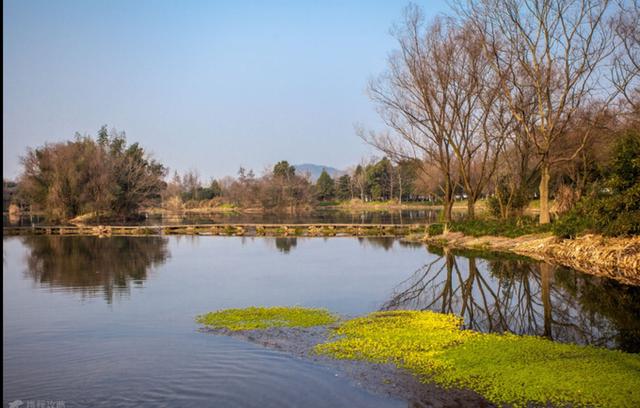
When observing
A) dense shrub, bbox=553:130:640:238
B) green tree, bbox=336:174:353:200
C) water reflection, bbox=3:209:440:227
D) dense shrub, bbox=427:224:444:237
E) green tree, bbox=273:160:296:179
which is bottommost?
dense shrub, bbox=427:224:444:237

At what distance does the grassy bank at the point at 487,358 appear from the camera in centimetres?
745

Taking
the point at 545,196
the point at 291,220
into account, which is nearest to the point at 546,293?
the point at 545,196

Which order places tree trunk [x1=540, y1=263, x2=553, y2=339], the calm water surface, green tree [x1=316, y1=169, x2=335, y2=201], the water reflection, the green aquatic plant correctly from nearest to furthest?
the calm water surface, tree trunk [x1=540, y1=263, x2=553, y2=339], the green aquatic plant, the water reflection, green tree [x1=316, y1=169, x2=335, y2=201]

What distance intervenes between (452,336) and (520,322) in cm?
232

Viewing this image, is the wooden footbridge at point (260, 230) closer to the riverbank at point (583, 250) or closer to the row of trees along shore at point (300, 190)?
the riverbank at point (583, 250)

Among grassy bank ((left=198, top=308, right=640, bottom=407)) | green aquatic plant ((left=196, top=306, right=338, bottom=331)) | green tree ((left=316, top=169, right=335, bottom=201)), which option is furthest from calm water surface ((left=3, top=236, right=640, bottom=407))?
green tree ((left=316, top=169, right=335, bottom=201))

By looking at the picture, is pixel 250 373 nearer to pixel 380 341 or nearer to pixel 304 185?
pixel 380 341

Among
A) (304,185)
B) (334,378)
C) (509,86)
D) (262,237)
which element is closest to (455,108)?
(509,86)

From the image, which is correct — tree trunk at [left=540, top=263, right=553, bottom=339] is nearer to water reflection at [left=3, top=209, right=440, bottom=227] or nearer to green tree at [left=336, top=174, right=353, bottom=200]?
water reflection at [left=3, top=209, right=440, bottom=227]

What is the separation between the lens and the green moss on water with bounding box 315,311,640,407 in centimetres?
743

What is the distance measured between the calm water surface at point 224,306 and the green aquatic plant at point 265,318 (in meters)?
0.58

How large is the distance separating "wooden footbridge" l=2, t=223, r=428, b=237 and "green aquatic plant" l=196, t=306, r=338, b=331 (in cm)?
2447

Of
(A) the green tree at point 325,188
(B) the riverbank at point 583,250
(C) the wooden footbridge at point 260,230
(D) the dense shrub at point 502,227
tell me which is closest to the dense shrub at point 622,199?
(B) the riverbank at point 583,250

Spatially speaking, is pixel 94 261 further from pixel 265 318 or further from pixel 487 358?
pixel 487 358
